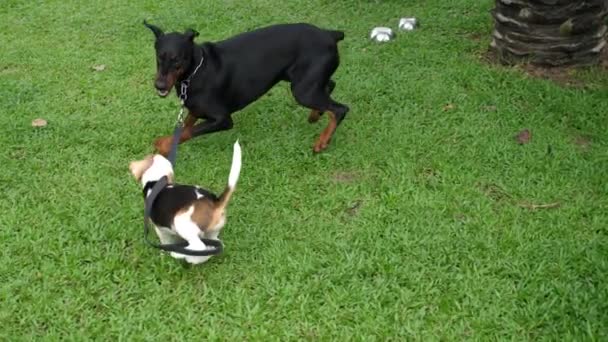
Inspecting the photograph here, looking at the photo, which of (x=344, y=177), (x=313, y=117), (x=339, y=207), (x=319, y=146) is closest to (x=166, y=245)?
(x=339, y=207)

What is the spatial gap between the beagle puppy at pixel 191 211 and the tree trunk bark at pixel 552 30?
9.92 ft

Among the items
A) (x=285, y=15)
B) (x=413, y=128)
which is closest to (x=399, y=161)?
(x=413, y=128)

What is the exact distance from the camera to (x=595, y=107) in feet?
15.3

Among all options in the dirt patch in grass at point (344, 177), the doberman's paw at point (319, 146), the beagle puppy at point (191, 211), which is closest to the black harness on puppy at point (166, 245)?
the beagle puppy at point (191, 211)

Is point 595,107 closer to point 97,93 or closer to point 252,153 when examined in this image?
point 252,153

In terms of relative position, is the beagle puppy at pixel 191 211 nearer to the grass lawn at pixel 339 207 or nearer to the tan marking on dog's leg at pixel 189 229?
the tan marking on dog's leg at pixel 189 229

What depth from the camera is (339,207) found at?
379cm

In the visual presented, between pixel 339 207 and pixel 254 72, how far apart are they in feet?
3.45

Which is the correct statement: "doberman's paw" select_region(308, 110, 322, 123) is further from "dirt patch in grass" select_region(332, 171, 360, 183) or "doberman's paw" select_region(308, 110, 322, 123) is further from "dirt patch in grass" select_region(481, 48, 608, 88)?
"dirt patch in grass" select_region(481, 48, 608, 88)

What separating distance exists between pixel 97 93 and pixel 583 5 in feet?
12.5

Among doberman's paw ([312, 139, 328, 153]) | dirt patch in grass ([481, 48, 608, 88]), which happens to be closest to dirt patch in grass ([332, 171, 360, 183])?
doberman's paw ([312, 139, 328, 153])

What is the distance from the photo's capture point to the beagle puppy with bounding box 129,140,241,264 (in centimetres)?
305

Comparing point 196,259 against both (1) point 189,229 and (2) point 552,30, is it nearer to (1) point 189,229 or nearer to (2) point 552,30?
(1) point 189,229

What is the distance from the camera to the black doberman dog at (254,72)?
4066mm
